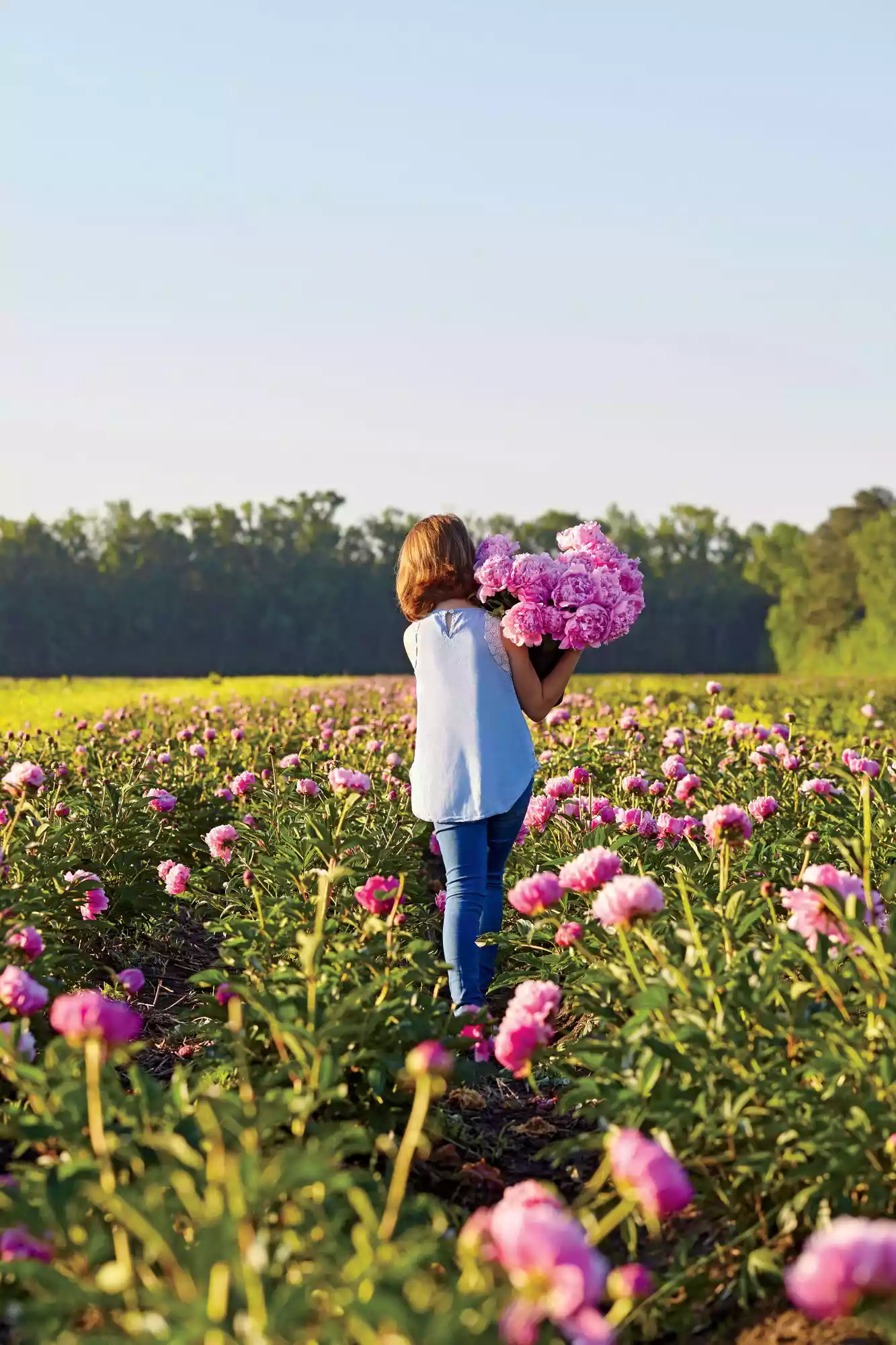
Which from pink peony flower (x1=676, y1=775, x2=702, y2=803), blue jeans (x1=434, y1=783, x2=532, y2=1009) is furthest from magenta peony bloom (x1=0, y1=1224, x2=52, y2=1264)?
pink peony flower (x1=676, y1=775, x2=702, y2=803)

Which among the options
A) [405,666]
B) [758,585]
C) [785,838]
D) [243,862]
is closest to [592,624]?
[785,838]

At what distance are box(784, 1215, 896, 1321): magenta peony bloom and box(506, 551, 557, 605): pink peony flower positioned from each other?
2.87 meters

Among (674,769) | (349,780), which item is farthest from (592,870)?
(674,769)

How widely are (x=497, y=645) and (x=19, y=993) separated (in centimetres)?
216

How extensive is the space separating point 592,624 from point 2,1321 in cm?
263

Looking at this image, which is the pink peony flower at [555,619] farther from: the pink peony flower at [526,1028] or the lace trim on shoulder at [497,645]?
the pink peony flower at [526,1028]

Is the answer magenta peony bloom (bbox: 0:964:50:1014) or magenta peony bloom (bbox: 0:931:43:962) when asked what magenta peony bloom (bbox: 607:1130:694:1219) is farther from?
magenta peony bloom (bbox: 0:931:43:962)

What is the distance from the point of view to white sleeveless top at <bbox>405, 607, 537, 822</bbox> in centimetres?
433

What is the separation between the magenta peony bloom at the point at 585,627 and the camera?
420 cm

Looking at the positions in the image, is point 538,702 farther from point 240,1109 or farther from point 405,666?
point 405,666

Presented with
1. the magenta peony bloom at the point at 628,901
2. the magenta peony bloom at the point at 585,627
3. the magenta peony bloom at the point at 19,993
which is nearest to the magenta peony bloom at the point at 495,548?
the magenta peony bloom at the point at 585,627

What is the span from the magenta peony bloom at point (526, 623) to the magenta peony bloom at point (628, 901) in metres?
1.56

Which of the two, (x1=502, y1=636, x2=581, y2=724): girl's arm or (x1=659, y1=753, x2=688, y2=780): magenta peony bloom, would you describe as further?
(x1=659, y1=753, x2=688, y2=780): magenta peony bloom

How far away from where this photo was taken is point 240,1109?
7.30ft
